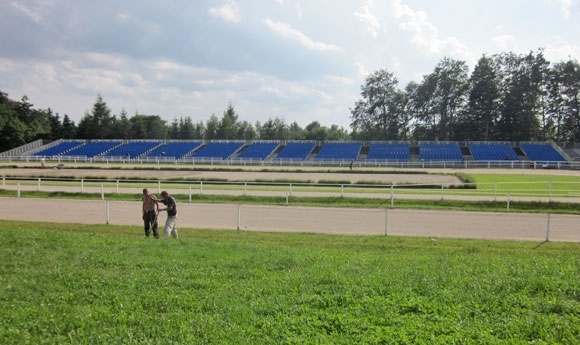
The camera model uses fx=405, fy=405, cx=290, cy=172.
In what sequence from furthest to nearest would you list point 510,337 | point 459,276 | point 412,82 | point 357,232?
point 412,82
point 357,232
point 459,276
point 510,337

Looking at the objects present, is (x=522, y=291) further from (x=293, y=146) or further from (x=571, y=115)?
(x=571, y=115)

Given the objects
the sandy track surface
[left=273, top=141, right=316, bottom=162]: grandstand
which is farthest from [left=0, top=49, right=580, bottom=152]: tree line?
the sandy track surface

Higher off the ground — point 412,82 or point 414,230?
point 412,82

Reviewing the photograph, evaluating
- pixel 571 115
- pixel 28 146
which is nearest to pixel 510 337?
pixel 571 115

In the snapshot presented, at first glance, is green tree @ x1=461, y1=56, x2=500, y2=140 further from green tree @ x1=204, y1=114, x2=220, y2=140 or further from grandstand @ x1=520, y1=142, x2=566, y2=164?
green tree @ x1=204, y1=114, x2=220, y2=140

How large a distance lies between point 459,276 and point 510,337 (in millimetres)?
2355

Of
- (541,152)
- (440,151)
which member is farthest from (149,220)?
(541,152)

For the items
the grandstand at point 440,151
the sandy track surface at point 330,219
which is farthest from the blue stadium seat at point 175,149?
the sandy track surface at point 330,219

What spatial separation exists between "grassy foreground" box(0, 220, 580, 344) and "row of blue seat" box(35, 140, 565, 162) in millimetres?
56884

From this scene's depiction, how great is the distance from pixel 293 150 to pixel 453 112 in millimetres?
33575

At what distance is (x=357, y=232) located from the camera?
15406mm

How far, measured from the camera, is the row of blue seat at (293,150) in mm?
63062

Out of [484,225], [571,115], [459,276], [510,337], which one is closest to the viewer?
[510,337]

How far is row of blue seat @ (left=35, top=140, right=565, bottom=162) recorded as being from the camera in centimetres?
6306
